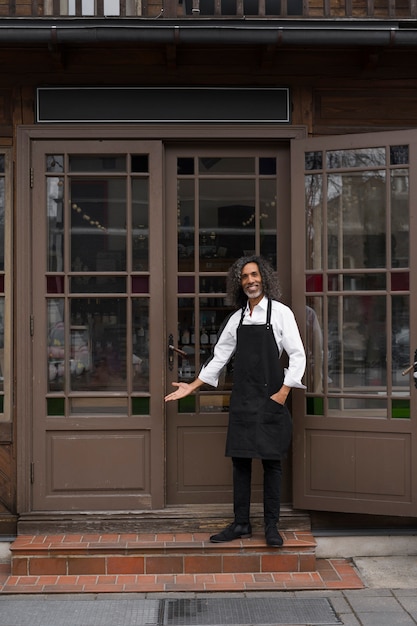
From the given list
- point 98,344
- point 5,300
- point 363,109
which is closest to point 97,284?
point 98,344

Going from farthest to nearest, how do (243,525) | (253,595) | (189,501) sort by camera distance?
(189,501) < (243,525) < (253,595)

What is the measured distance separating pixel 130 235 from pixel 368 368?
2.04 meters

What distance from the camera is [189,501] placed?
5.65 metres

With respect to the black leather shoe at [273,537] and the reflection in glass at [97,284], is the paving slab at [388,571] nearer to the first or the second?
the black leather shoe at [273,537]

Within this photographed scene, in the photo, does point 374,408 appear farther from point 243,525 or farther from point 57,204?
point 57,204

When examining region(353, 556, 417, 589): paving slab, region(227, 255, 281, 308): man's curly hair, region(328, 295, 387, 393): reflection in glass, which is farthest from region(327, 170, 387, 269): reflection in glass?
region(353, 556, 417, 589): paving slab

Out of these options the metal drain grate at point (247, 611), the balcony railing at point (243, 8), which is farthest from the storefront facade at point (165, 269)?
the metal drain grate at point (247, 611)

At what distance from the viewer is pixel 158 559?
5.18 metres

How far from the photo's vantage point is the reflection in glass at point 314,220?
553cm

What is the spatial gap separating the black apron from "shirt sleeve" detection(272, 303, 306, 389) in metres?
0.06

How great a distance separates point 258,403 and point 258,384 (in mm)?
132

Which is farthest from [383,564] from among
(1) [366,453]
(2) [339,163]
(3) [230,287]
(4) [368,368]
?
(2) [339,163]

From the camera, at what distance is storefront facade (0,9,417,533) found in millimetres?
5445

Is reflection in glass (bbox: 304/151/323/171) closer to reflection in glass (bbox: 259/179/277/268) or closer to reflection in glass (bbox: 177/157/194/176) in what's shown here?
reflection in glass (bbox: 259/179/277/268)
